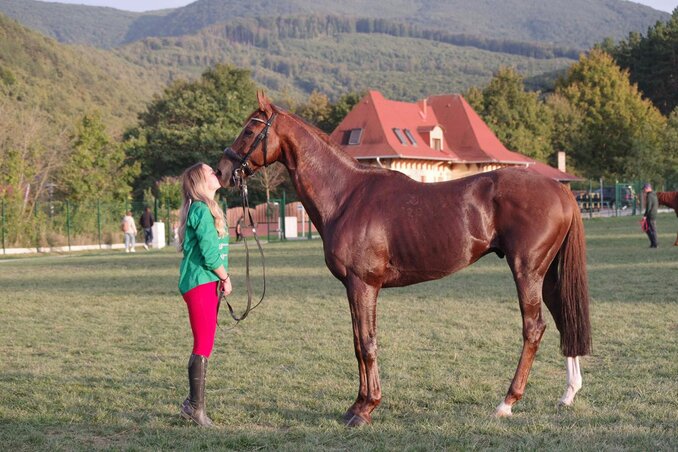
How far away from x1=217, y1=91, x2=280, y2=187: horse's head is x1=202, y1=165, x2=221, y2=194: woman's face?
47 millimetres

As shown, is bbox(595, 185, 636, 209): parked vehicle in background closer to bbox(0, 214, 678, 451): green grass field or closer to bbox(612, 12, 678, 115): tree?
bbox(612, 12, 678, 115): tree

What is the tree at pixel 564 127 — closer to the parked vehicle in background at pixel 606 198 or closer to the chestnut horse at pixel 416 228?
the parked vehicle in background at pixel 606 198

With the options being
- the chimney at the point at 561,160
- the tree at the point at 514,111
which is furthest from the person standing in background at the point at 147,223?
the chimney at the point at 561,160

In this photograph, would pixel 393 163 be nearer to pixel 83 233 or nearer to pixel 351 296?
pixel 83 233

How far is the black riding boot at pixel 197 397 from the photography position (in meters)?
6.19

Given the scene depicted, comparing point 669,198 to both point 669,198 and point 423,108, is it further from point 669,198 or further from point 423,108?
point 423,108

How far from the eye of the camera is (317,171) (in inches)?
260

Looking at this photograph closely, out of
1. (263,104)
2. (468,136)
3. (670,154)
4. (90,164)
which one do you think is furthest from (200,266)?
(670,154)

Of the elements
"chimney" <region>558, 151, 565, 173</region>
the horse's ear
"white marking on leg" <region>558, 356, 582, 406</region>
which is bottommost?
"white marking on leg" <region>558, 356, 582, 406</region>

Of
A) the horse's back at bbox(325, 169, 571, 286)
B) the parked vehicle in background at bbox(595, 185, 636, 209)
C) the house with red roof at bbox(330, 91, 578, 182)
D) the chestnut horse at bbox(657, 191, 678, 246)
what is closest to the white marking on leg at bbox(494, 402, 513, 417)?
the horse's back at bbox(325, 169, 571, 286)

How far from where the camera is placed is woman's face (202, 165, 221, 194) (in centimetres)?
648

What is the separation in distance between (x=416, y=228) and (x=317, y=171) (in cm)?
98

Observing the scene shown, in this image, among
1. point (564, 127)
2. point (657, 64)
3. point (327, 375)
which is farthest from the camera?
point (657, 64)

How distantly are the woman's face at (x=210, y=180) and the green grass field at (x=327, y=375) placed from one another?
6.14 ft
